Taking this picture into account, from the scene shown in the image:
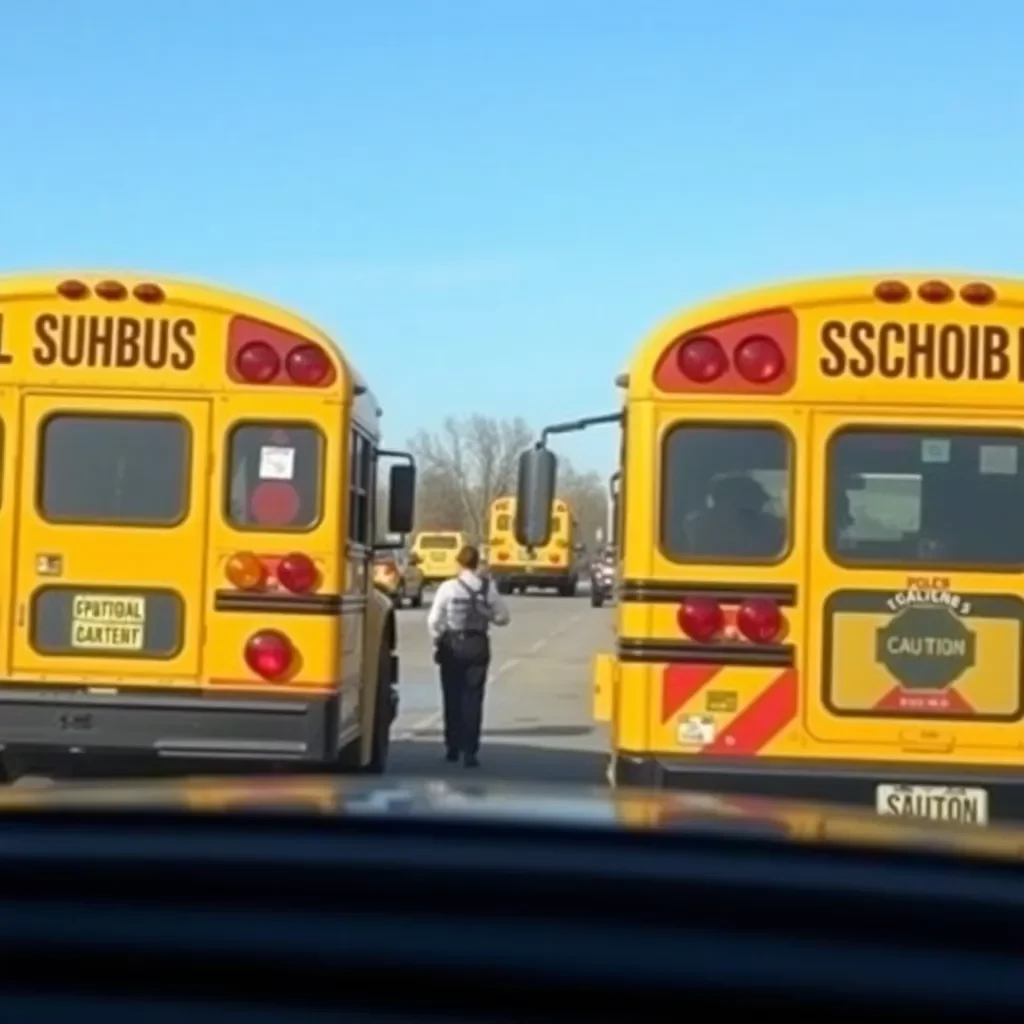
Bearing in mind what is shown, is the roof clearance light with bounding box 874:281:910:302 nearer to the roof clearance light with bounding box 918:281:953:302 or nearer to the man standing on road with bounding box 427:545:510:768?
the roof clearance light with bounding box 918:281:953:302

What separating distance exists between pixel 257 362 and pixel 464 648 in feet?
21.7

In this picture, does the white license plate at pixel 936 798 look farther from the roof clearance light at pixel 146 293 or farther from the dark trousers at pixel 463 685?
the dark trousers at pixel 463 685

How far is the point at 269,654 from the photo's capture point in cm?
1104

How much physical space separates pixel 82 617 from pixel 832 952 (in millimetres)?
9425

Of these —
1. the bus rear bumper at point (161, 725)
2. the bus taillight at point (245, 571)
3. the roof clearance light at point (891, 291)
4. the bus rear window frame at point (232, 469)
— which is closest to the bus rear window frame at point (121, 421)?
the bus rear window frame at point (232, 469)

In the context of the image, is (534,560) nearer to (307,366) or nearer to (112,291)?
(307,366)

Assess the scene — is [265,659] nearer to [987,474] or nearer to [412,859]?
[987,474]

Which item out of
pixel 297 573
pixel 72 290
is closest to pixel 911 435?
pixel 297 573

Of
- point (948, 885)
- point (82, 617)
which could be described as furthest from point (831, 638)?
point (948, 885)

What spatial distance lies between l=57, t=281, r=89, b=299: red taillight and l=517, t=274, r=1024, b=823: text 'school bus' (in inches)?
120

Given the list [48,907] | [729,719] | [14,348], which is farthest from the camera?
[14,348]

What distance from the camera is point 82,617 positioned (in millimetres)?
11047

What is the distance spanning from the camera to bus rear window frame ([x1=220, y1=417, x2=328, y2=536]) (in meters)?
11.0

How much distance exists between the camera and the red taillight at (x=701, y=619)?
9.23 meters
